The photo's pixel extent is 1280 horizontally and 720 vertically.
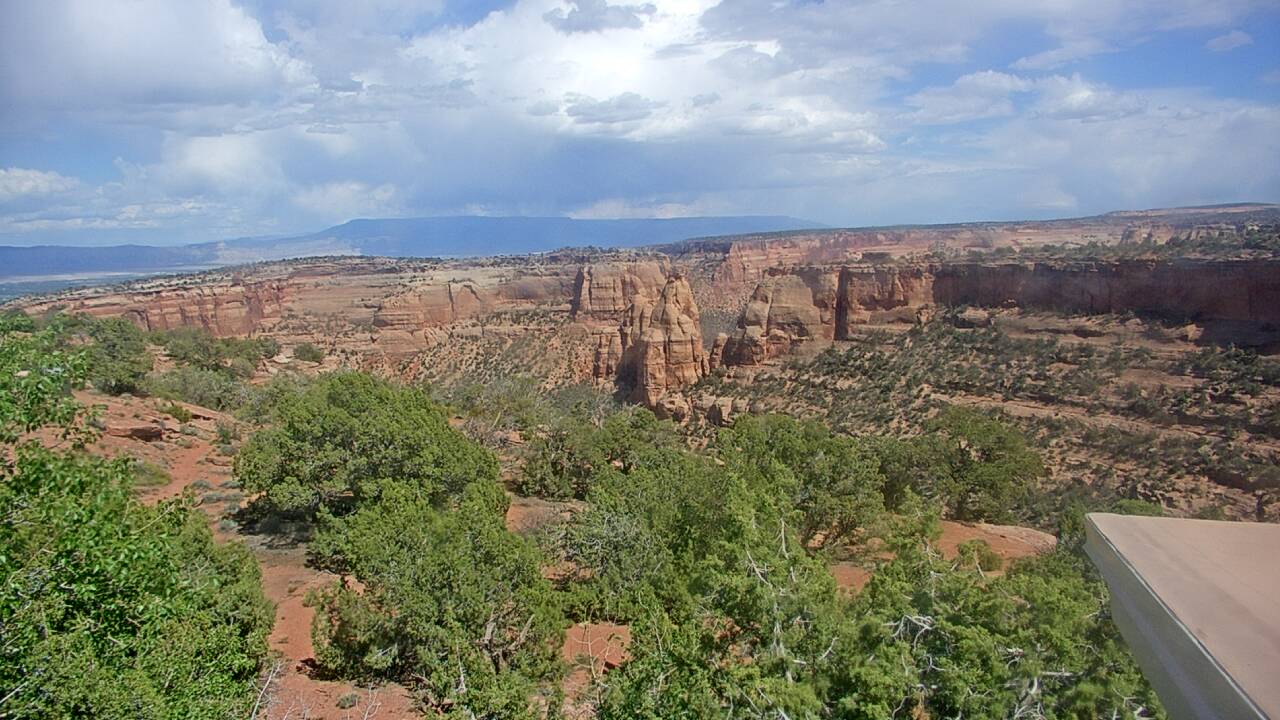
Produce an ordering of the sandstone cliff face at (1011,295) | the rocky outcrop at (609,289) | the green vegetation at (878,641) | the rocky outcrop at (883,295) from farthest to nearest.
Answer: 1. the rocky outcrop at (609,289)
2. the rocky outcrop at (883,295)
3. the sandstone cliff face at (1011,295)
4. the green vegetation at (878,641)

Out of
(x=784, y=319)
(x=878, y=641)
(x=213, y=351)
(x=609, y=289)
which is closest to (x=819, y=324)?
(x=784, y=319)

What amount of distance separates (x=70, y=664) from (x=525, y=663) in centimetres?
661

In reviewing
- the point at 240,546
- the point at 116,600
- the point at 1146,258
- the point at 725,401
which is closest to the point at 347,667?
the point at 240,546

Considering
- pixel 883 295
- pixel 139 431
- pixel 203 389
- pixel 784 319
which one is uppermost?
pixel 883 295

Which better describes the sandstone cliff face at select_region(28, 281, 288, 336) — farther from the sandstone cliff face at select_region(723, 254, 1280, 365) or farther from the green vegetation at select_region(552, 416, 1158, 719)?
the green vegetation at select_region(552, 416, 1158, 719)

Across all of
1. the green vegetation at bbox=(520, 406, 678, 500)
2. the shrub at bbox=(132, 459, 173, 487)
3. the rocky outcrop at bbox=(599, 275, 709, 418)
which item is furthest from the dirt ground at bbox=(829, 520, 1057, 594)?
the rocky outcrop at bbox=(599, 275, 709, 418)

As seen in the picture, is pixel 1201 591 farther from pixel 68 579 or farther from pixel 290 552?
pixel 290 552

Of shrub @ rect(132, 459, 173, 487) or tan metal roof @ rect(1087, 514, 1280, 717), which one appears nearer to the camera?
tan metal roof @ rect(1087, 514, 1280, 717)

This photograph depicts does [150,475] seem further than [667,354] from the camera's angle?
No

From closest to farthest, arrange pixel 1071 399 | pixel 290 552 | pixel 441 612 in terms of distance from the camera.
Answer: pixel 441 612 < pixel 290 552 < pixel 1071 399

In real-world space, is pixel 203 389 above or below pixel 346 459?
below

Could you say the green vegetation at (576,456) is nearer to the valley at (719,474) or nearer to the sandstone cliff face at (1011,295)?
the valley at (719,474)

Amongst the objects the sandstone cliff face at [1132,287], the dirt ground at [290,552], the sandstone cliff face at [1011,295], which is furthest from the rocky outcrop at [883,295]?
the dirt ground at [290,552]

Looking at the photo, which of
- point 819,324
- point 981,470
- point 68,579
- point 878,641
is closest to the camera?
point 68,579
